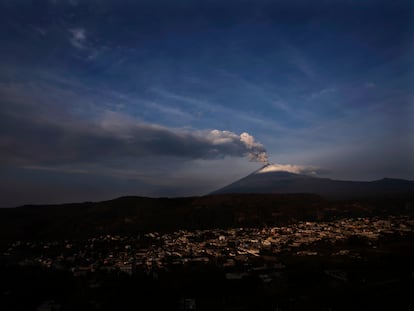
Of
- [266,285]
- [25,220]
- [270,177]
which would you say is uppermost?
[270,177]

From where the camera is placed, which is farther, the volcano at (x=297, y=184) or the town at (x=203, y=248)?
the volcano at (x=297, y=184)

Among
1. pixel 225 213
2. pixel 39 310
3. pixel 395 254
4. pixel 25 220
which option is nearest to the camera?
pixel 39 310

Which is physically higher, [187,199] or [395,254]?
[187,199]

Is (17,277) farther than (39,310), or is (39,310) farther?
(17,277)

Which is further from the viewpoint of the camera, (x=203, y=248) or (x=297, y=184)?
(x=297, y=184)

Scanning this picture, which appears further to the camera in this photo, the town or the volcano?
the volcano

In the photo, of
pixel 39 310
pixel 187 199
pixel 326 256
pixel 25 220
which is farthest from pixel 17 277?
pixel 187 199

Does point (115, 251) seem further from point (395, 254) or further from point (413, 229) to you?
point (413, 229)

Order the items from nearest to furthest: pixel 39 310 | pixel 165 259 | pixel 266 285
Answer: pixel 39 310
pixel 266 285
pixel 165 259

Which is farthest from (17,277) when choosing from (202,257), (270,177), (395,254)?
(270,177)
